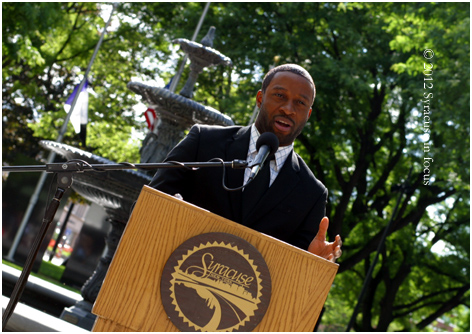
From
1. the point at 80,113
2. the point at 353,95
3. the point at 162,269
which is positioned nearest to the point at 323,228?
the point at 162,269

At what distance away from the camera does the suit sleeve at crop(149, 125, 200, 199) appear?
3.39 meters

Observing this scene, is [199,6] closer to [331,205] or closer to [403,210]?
[331,205]

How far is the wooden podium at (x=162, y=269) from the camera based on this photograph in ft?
8.12

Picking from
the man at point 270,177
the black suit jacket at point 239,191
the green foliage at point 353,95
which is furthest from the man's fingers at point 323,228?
the green foliage at point 353,95

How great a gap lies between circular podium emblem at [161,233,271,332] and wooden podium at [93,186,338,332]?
1.3 inches

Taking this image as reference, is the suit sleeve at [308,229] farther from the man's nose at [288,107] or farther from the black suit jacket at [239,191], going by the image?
the man's nose at [288,107]

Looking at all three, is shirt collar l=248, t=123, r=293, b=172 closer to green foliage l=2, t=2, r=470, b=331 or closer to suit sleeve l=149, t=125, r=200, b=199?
suit sleeve l=149, t=125, r=200, b=199

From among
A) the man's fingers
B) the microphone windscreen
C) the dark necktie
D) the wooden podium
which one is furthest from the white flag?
the wooden podium

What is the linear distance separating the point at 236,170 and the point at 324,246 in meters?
0.71

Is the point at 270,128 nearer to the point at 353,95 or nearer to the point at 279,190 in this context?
the point at 279,190

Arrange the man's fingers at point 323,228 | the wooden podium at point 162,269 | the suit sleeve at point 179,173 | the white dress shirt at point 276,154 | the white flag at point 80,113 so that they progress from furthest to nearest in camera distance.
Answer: the white flag at point 80,113 → the white dress shirt at point 276,154 → the suit sleeve at point 179,173 → the man's fingers at point 323,228 → the wooden podium at point 162,269

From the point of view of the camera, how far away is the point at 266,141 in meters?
3.17

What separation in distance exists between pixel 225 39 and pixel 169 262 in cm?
1829

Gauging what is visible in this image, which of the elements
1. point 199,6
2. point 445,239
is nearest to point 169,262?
point 199,6
